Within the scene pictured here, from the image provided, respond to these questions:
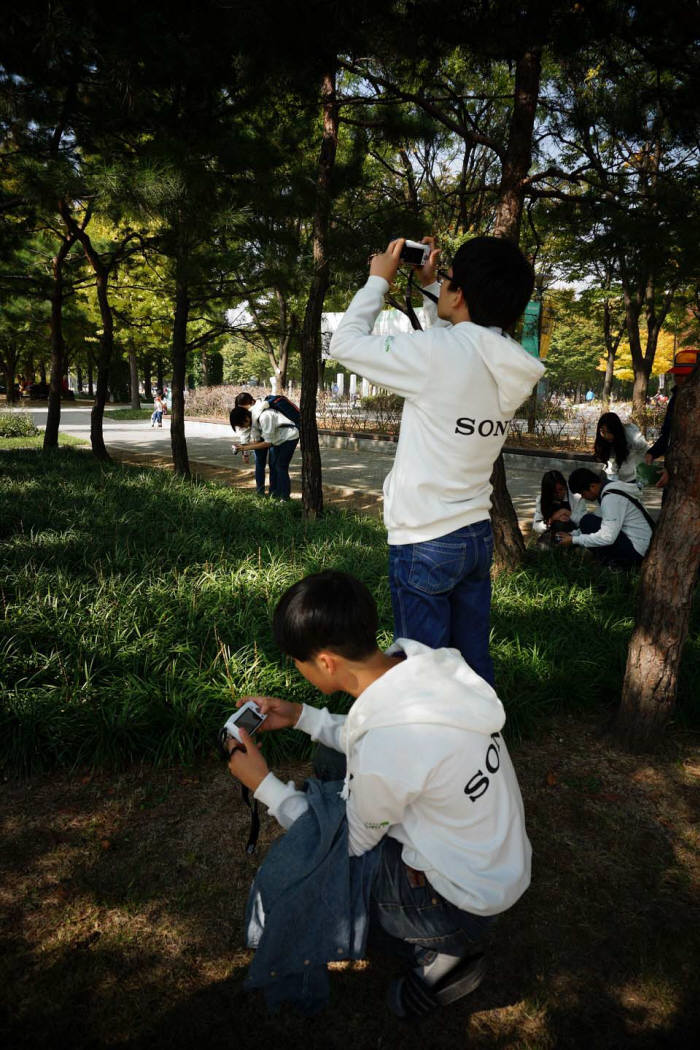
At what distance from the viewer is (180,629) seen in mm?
3500

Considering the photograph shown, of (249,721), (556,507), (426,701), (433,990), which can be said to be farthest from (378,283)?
(556,507)

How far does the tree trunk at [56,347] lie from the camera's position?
9969mm

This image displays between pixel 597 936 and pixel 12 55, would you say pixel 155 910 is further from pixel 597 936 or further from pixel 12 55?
pixel 12 55

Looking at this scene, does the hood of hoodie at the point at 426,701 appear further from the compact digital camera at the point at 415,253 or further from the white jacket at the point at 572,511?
the white jacket at the point at 572,511

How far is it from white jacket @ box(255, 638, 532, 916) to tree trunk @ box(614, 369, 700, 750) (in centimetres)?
145

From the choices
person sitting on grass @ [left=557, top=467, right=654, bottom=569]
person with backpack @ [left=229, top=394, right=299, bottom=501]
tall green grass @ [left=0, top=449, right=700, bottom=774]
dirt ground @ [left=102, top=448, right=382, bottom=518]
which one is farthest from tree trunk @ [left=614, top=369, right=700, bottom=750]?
person with backpack @ [left=229, top=394, right=299, bottom=501]

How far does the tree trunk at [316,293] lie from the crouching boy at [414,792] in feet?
14.4

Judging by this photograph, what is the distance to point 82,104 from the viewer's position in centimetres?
543

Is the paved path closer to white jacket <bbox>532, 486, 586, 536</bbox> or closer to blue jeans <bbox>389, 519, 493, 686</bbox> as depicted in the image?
white jacket <bbox>532, 486, 586, 536</bbox>

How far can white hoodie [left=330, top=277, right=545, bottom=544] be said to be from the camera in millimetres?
1818

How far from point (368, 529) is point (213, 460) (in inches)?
268

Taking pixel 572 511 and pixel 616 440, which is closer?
pixel 616 440

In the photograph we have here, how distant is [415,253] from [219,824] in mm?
2048

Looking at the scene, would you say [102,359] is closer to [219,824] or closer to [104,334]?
[104,334]
